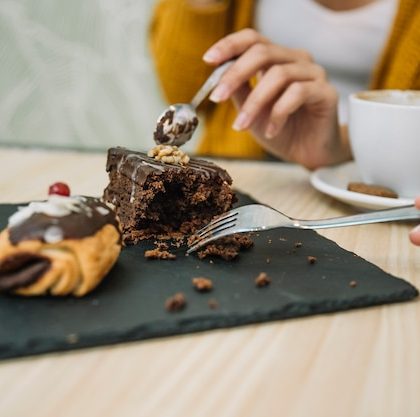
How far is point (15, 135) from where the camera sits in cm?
305

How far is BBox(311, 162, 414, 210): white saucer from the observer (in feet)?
3.74

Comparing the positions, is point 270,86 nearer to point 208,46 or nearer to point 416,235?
point 416,235

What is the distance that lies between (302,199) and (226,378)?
78 centimetres

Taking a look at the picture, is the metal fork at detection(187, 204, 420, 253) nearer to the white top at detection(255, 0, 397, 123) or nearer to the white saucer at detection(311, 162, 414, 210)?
the white saucer at detection(311, 162, 414, 210)

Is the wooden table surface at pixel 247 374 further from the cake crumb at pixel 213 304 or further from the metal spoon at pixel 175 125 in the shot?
the metal spoon at pixel 175 125

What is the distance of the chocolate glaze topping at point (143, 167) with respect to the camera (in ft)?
3.33

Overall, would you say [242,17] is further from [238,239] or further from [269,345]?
[269,345]

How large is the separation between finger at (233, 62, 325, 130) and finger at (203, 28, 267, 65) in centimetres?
8

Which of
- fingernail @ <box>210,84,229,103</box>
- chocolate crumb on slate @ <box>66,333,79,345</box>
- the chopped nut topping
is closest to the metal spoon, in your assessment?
fingernail @ <box>210,84,229,103</box>

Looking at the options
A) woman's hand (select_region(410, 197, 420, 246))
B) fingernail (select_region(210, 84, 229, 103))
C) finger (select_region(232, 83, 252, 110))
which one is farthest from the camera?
finger (select_region(232, 83, 252, 110))

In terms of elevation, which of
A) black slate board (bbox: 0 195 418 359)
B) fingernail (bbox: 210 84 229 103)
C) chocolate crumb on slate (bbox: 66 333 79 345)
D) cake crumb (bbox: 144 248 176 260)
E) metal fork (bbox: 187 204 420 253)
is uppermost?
fingernail (bbox: 210 84 229 103)

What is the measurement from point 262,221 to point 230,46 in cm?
56

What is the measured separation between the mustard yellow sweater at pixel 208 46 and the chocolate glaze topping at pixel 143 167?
2.67 ft

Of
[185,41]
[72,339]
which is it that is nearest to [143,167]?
[72,339]
